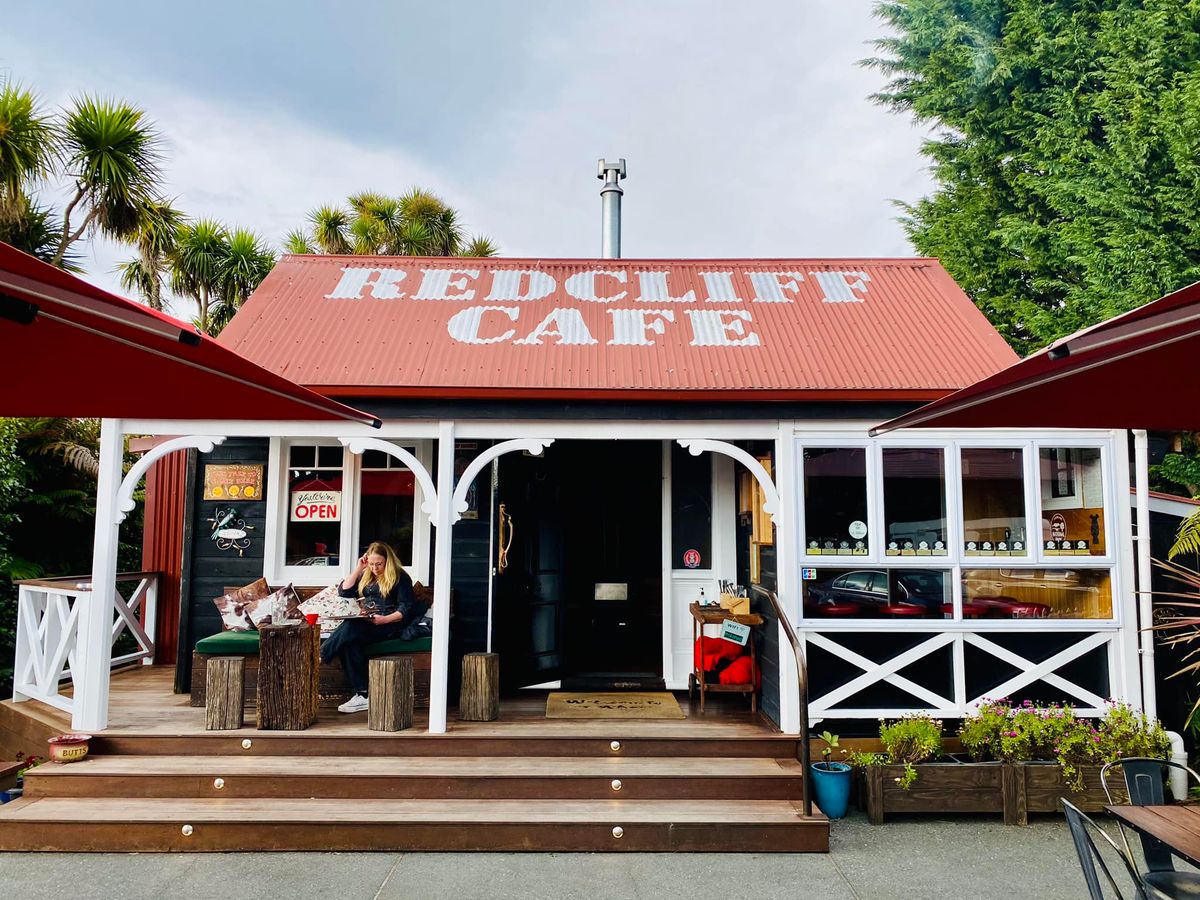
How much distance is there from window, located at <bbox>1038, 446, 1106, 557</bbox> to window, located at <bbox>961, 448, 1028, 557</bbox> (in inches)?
7.0

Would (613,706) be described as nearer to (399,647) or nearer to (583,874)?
(399,647)

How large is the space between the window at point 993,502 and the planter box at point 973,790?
1573mm

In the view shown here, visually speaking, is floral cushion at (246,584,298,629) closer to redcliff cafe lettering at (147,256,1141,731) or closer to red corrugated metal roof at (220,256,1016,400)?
redcliff cafe lettering at (147,256,1141,731)

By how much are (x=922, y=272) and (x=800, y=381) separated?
3522 mm

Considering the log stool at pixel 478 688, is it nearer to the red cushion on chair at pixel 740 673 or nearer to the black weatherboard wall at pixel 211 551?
the red cushion on chair at pixel 740 673

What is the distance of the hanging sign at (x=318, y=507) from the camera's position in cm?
760

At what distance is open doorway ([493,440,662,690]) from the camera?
7641 millimetres

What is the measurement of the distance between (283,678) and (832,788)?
394 centimetres

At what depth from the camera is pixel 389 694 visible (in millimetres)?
5852

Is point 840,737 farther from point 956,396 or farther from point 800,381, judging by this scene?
point 956,396

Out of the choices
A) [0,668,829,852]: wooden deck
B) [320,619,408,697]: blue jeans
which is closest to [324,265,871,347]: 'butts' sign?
[320,619,408,697]: blue jeans

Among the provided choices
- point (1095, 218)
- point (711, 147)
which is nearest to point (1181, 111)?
point (1095, 218)

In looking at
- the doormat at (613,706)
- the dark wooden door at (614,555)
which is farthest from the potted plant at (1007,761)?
the dark wooden door at (614,555)

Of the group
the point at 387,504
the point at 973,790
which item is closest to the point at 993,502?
the point at 973,790
